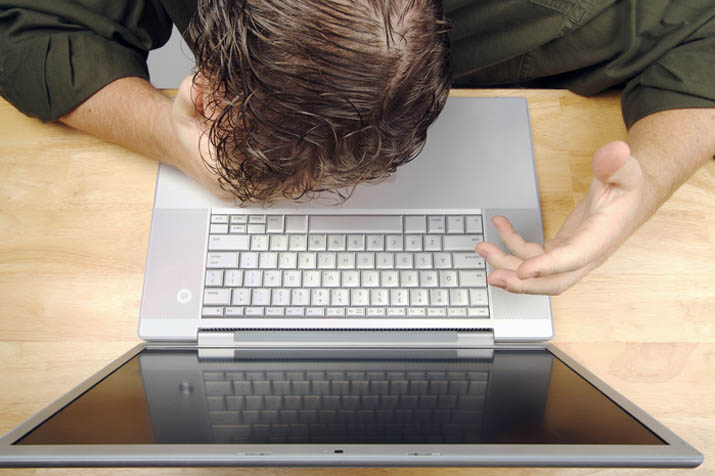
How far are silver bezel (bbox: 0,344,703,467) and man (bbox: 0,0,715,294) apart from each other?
0.15 meters

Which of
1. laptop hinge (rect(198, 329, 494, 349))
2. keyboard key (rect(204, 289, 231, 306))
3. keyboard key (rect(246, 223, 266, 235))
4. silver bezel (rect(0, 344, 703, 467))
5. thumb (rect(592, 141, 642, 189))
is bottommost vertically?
silver bezel (rect(0, 344, 703, 467))

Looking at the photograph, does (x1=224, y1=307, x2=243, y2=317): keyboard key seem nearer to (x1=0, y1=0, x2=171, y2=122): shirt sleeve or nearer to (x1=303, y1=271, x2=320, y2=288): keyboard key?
(x1=303, y1=271, x2=320, y2=288): keyboard key

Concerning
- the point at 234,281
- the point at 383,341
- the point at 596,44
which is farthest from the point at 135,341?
the point at 596,44

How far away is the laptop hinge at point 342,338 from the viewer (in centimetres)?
50

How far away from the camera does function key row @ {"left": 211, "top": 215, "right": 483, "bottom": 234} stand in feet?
1.76

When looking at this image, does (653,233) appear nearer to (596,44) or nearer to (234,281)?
(596,44)

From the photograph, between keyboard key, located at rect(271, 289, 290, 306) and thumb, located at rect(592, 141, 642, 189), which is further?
keyboard key, located at rect(271, 289, 290, 306)

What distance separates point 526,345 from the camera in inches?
20.3

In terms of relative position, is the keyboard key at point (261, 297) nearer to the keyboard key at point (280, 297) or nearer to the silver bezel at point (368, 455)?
Result: the keyboard key at point (280, 297)

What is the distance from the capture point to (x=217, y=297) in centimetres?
52

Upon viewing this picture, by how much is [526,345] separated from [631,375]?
12 cm

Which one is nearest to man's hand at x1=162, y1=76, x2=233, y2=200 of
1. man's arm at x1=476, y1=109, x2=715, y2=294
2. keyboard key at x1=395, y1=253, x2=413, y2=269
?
keyboard key at x1=395, y1=253, x2=413, y2=269

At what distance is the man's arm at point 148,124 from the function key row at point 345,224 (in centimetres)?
4

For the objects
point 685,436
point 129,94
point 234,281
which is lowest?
point 685,436
